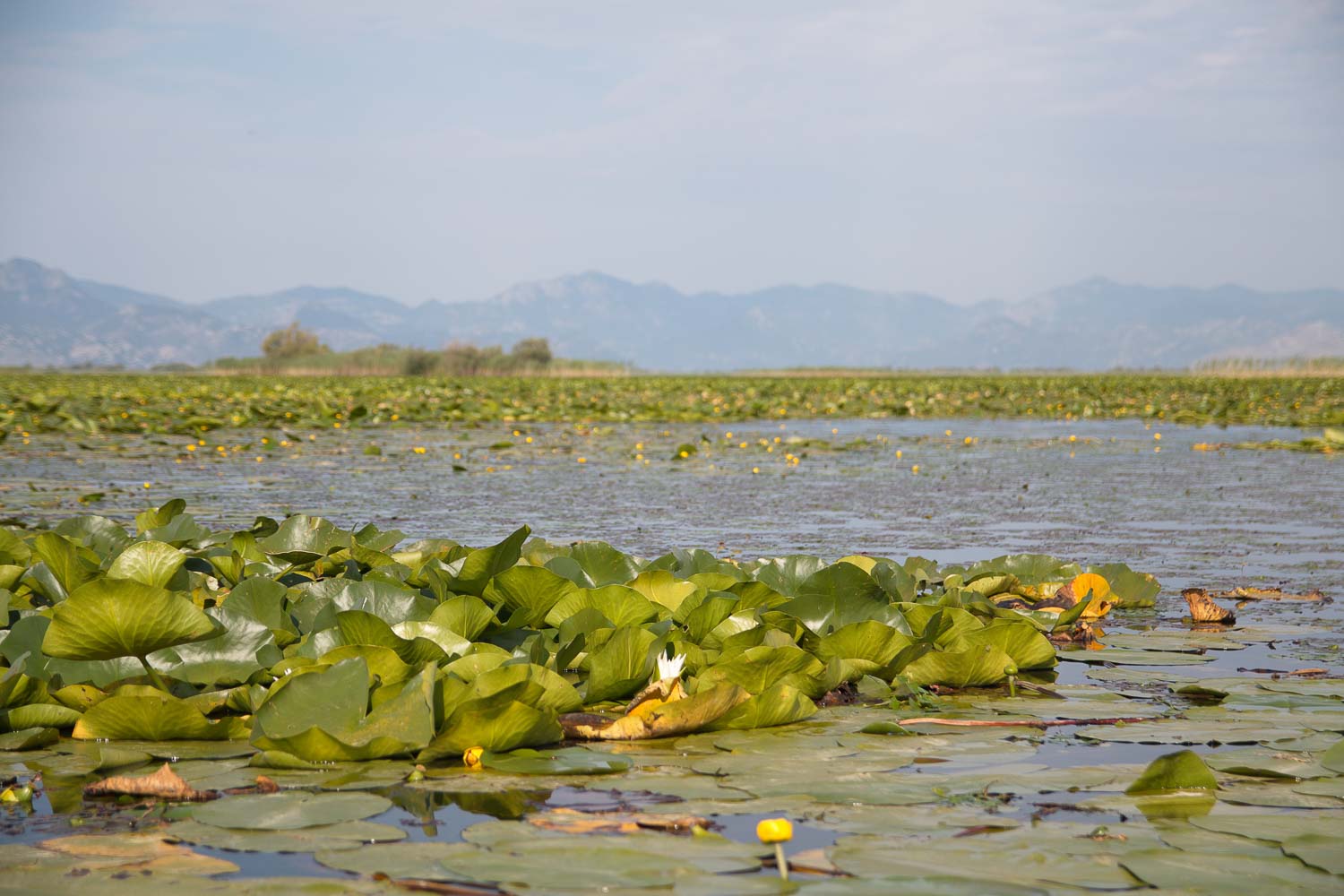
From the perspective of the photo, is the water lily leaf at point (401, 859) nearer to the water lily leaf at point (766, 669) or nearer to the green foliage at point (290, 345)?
the water lily leaf at point (766, 669)

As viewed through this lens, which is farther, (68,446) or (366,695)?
(68,446)

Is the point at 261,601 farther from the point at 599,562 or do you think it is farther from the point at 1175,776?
the point at 1175,776

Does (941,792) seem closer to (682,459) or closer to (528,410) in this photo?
(682,459)

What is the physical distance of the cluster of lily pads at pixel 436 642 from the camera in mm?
2461

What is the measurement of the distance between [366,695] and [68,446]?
11.1 meters

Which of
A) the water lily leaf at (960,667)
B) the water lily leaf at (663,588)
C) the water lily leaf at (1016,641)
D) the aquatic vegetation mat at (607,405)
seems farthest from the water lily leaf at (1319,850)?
the aquatic vegetation mat at (607,405)

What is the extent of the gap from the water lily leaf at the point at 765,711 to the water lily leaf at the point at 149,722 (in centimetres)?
108

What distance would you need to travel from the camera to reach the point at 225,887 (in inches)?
67.8

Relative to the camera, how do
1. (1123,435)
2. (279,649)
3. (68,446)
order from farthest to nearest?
(1123,435)
(68,446)
(279,649)

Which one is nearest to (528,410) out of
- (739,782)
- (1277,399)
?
(1277,399)

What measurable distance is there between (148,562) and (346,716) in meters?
0.98

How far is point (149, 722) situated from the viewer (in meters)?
2.57

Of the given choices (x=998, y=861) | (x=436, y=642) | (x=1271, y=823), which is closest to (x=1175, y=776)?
(x=1271, y=823)

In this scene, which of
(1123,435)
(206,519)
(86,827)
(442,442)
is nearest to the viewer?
(86,827)
